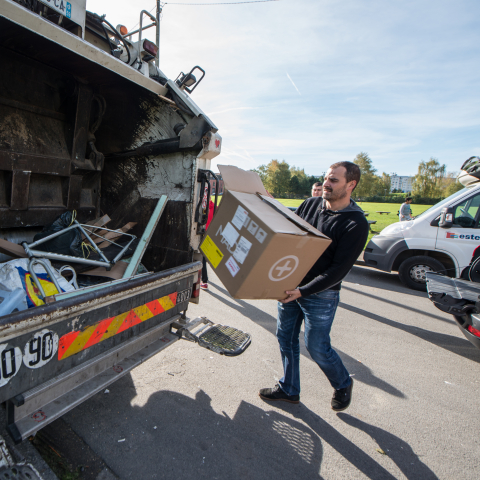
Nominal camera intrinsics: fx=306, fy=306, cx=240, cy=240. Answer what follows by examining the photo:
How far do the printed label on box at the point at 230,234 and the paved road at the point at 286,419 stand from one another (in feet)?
4.46

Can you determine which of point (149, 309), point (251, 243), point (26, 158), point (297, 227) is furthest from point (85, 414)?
point (26, 158)

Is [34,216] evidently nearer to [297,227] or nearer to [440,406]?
[297,227]

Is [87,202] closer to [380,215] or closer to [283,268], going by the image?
[283,268]

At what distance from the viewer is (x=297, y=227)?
178cm

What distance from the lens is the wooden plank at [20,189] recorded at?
2.63 metres

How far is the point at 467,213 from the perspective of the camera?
17.5ft

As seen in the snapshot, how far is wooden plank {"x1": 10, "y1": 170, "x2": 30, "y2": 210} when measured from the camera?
8.62 feet

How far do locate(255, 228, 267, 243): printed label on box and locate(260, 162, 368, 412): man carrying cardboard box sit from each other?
0.57 m

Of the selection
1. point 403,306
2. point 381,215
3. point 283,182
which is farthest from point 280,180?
point 403,306

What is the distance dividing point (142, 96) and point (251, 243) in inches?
82.9

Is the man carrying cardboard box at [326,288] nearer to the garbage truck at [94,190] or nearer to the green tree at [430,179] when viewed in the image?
the garbage truck at [94,190]

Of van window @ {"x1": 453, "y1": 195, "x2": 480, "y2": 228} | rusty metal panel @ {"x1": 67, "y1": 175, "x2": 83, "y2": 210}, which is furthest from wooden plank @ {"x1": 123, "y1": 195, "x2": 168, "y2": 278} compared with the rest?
van window @ {"x1": 453, "y1": 195, "x2": 480, "y2": 228}

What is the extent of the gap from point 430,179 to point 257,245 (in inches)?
2457

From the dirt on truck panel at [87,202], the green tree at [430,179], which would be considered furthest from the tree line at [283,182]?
the dirt on truck panel at [87,202]
